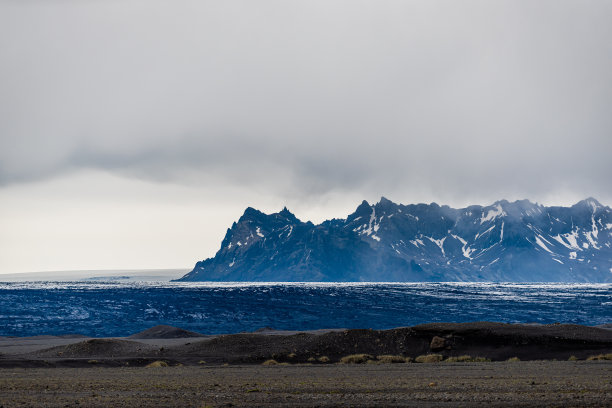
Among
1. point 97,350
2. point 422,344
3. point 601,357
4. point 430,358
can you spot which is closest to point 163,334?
point 97,350

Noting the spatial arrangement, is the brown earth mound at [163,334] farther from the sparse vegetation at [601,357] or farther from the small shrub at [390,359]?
the sparse vegetation at [601,357]

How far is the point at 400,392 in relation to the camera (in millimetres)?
20391

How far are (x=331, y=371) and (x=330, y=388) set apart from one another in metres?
10.1

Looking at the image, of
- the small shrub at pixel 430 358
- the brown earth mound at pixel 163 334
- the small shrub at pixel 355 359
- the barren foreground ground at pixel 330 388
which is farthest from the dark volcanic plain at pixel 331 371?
the brown earth mound at pixel 163 334

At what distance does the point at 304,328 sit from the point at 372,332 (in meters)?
41.5

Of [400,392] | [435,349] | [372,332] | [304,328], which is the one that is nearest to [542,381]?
[400,392]

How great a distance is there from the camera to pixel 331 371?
3192 centimetres

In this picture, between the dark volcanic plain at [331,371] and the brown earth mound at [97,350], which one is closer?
the dark volcanic plain at [331,371]

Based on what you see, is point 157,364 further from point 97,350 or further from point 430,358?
point 430,358

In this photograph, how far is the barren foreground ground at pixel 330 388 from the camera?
→ 57.9 feet

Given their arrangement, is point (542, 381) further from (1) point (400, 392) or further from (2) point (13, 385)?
(2) point (13, 385)

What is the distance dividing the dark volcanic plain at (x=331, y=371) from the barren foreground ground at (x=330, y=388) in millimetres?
40

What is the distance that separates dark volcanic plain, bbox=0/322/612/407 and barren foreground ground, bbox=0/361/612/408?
0.04m

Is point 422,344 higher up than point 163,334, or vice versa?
point 422,344
